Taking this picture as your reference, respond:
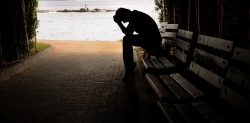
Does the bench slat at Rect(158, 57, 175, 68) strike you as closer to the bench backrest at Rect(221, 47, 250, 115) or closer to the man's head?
the man's head

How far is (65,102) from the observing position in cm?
554

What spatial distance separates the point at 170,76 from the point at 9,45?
610cm

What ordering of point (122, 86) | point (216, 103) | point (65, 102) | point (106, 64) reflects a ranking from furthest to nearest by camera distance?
point (106, 64) < point (122, 86) < point (65, 102) < point (216, 103)

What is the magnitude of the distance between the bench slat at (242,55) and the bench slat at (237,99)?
312 mm

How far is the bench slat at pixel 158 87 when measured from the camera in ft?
12.5

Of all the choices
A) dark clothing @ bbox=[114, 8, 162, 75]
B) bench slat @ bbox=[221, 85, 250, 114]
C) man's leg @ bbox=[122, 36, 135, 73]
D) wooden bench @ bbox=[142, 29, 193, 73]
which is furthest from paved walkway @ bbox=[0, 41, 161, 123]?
bench slat @ bbox=[221, 85, 250, 114]

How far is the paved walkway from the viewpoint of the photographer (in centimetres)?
482

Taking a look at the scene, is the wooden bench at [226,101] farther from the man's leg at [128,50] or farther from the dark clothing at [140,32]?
the man's leg at [128,50]

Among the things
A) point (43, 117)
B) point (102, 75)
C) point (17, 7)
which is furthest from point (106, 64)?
point (43, 117)

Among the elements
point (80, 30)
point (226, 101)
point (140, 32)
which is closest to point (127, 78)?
point (140, 32)

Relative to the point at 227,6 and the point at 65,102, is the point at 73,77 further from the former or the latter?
the point at 227,6

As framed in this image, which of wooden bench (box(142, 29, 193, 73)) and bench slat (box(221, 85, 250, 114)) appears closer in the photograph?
bench slat (box(221, 85, 250, 114))

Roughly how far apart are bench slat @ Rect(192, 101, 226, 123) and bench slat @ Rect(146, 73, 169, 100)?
443mm

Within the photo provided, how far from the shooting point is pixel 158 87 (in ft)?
13.6
